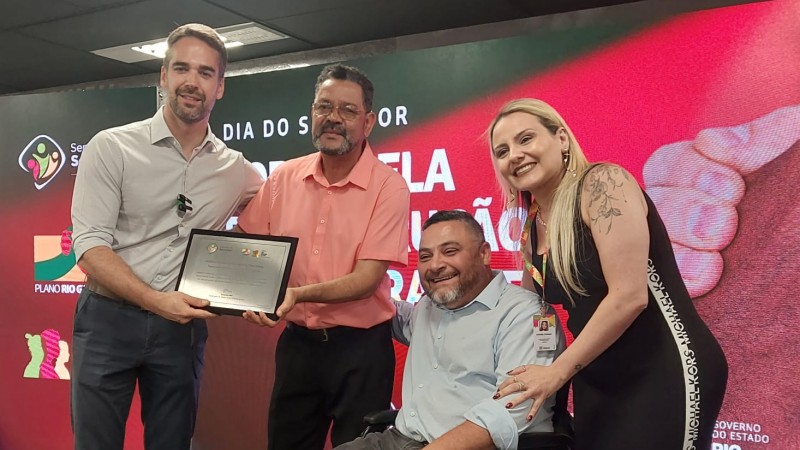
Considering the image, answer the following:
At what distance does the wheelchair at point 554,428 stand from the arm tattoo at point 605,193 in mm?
603

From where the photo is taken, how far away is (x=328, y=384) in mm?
2447

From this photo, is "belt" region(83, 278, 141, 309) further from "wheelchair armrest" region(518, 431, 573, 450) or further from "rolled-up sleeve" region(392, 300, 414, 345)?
"wheelchair armrest" region(518, 431, 573, 450)

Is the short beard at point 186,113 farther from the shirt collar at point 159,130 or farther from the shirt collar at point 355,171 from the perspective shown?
the shirt collar at point 355,171

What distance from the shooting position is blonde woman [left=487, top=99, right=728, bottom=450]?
1.81 meters

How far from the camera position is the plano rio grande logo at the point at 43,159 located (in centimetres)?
451

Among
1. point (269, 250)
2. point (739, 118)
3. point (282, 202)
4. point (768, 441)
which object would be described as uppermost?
point (739, 118)

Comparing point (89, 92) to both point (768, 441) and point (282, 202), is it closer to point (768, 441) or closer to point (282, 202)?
point (282, 202)

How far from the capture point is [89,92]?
14.6 feet

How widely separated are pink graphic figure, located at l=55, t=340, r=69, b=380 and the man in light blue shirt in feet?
9.32

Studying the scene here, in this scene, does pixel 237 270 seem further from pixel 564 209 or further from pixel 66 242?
pixel 66 242

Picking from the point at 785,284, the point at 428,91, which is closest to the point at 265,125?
the point at 428,91

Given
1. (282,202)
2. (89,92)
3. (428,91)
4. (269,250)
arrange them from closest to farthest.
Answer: (269,250), (282,202), (428,91), (89,92)

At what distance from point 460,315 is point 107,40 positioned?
166 inches

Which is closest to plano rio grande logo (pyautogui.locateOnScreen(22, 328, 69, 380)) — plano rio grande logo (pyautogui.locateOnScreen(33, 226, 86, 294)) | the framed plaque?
plano rio grande logo (pyautogui.locateOnScreen(33, 226, 86, 294))
